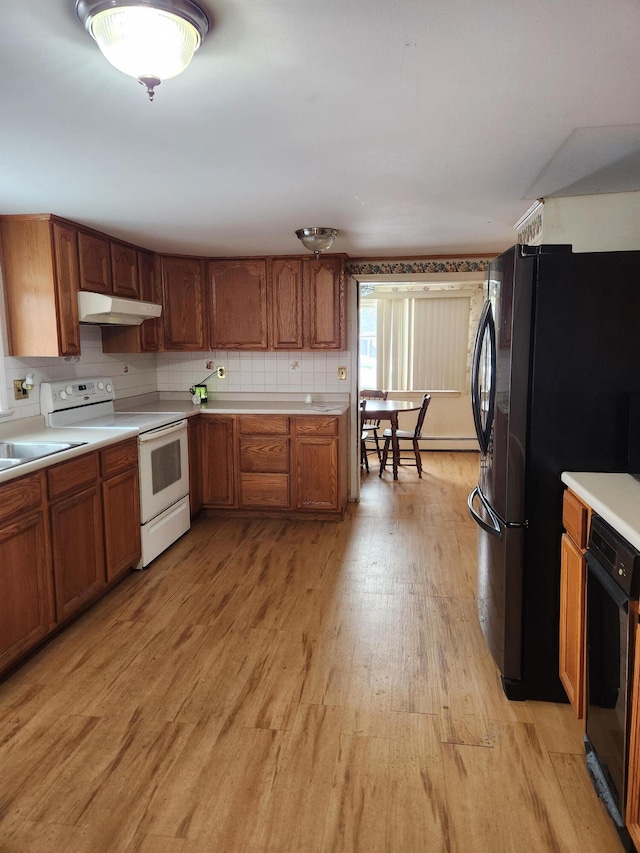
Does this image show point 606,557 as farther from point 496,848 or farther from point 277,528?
point 277,528

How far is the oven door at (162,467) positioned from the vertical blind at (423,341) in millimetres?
4073

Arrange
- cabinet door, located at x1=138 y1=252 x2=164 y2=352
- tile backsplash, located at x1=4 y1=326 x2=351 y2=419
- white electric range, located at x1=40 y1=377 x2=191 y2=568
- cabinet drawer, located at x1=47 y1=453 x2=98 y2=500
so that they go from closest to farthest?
cabinet drawer, located at x1=47 y1=453 x2=98 y2=500, white electric range, located at x1=40 y1=377 x2=191 y2=568, cabinet door, located at x1=138 y1=252 x2=164 y2=352, tile backsplash, located at x1=4 y1=326 x2=351 y2=419

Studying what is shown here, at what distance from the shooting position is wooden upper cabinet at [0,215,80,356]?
10.2ft

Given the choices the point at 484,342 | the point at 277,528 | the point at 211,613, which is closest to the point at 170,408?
the point at 277,528

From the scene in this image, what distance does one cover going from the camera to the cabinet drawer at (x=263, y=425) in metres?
4.37

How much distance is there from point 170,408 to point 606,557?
11.6 feet

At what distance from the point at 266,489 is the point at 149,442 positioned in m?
1.21

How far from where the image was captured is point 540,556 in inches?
86.3

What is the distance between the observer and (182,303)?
4.63m

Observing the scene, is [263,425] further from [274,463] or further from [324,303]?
[324,303]

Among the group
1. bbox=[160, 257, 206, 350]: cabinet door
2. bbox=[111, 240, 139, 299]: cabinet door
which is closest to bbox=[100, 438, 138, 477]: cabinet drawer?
bbox=[111, 240, 139, 299]: cabinet door

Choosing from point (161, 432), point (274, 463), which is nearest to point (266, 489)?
point (274, 463)

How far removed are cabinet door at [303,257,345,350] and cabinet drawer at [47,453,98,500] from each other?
2232 millimetres

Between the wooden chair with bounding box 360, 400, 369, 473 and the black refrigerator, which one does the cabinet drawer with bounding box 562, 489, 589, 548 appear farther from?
the wooden chair with bounding box 360, 400, 369, 473
